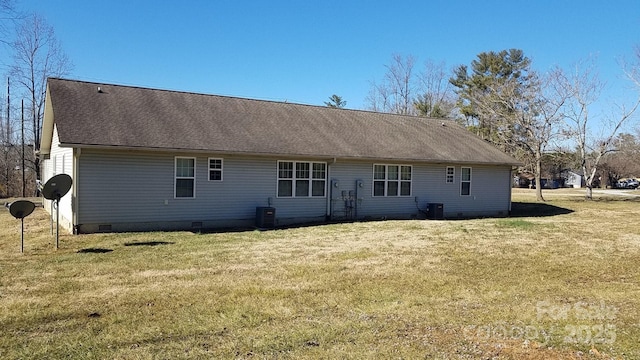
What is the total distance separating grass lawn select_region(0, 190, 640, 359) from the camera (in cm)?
422

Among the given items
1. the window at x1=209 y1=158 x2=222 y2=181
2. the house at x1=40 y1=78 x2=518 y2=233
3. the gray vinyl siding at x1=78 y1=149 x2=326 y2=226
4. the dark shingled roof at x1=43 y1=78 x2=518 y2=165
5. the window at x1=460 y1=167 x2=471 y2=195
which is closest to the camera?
the gray vinyl siding at x1=78 y1=149 x2=326 y2=226

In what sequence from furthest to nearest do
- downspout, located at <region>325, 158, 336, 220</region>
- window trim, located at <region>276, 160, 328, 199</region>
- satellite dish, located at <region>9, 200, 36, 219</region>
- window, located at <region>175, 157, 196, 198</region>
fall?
1. downspout, located at <region>325, 158, 336, 220</region>
2. window trim, located at <region>276, 160, 328, 199</region>
3. window, located at <region>175, 157, 196, 198</region>
4. satellite dish, located at <region>9, 200, 36, 219</region>

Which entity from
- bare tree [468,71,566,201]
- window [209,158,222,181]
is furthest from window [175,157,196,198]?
bare tree [468,71,566,201]

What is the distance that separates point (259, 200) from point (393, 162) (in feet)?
17.3

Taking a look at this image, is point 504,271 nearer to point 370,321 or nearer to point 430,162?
point 370,321

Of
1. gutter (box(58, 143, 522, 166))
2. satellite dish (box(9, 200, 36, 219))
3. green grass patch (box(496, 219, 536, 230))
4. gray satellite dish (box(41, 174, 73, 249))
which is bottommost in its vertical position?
green grass patch (box(496, 219, 536, 230))

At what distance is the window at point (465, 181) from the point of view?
17.8 meters

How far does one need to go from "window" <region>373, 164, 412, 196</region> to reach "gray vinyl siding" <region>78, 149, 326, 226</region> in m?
3.00

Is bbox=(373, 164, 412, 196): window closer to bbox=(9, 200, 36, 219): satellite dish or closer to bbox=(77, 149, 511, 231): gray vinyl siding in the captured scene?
bbox=(77, 149, 511, 231): gray vinyl siding

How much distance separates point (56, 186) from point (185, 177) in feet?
12.2

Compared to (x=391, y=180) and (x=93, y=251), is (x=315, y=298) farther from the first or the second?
(x=391, y=180)

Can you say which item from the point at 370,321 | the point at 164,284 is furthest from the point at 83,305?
the point at 370,321

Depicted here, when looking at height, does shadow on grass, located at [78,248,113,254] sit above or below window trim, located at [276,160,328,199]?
below

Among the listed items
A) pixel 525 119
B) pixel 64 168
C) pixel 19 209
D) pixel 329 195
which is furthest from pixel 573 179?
pixel 19 209
